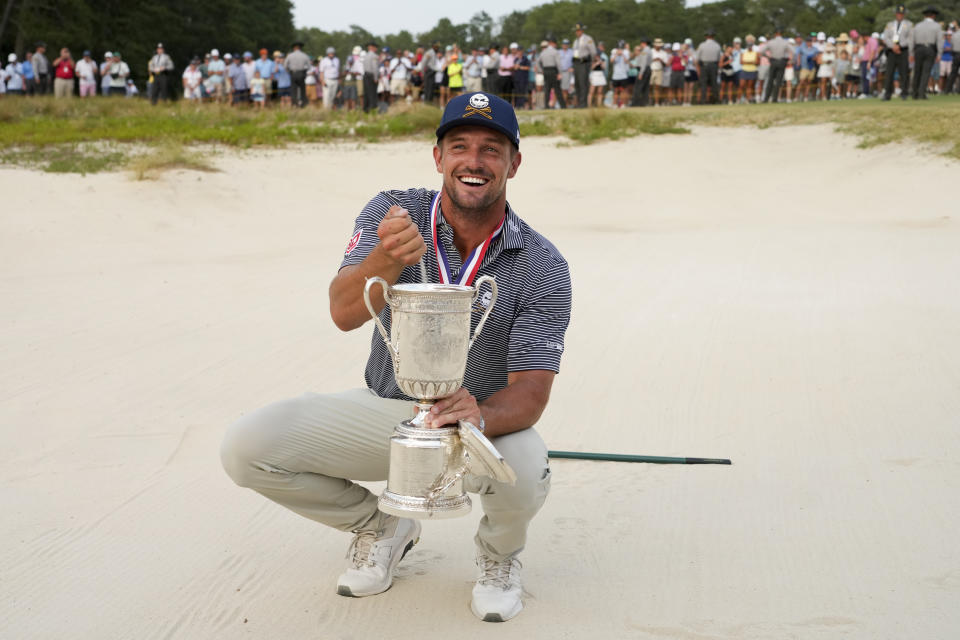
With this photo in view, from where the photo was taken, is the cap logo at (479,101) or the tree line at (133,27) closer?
the cap logo at (479,101)

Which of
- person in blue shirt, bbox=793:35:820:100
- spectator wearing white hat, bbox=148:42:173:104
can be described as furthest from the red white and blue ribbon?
spectator wearing white hat, bbox=148:42:173:104

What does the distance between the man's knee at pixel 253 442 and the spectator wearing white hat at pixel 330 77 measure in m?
20.8

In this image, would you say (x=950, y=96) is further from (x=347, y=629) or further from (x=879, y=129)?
(x=347, y=629)

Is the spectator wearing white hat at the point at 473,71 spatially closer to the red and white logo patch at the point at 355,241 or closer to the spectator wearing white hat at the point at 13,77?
the spectator wearing white hat at the point at 13,77

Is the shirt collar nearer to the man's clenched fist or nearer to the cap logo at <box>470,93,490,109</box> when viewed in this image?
the cap logo at <box>470,93,490,109</box>

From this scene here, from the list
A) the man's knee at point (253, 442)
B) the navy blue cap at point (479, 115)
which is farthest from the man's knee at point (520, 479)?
the navy blue cap at point (479, 115)

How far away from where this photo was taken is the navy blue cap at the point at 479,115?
360 centimetres

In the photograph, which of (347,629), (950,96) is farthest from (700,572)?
(950,96)

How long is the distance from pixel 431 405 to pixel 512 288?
2.11 feet

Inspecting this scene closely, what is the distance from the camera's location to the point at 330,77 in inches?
939

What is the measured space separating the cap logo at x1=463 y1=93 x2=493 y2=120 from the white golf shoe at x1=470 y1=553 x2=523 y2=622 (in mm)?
1531

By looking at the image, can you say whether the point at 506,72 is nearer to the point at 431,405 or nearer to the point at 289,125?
the point at 289,125

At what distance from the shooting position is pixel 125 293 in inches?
366

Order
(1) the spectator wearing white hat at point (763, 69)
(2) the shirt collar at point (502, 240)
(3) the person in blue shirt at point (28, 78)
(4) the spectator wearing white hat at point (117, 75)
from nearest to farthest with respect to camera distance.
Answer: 1. (2) the shirt collar at point (502, 240)
2. (1) the spectator wearing white hat at point (763, 69)
3. (4) the spectator wearing white hat at point (117, 75)
4. (3) the person in blue shirt at point (28, 78)
